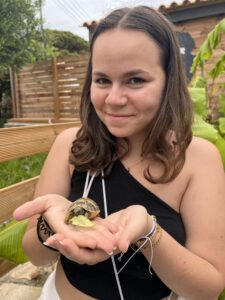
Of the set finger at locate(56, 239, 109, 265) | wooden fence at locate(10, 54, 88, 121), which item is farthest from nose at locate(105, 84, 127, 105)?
wooden fence at locate(10, 54, 88, 121)

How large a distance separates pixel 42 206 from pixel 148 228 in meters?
0.31

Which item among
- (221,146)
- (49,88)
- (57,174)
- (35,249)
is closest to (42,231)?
(35,249)

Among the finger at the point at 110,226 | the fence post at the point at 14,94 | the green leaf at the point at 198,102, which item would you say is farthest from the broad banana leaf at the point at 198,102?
the fence post at the point at 14,94

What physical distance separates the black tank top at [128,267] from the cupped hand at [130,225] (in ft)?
0.74

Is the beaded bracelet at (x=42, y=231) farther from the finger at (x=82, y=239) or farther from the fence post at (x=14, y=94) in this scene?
the fence post at (x=14, y=94)

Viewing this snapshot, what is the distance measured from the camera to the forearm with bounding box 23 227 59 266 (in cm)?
142

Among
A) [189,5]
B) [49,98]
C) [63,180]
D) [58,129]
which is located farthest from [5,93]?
[63,180]

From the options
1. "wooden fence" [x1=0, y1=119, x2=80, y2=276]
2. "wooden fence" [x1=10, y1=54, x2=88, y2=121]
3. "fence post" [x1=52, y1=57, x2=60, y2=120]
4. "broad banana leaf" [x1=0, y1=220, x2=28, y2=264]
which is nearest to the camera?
"broad banana leaf" [x1=0, y1=220, x2=28, y2=264]

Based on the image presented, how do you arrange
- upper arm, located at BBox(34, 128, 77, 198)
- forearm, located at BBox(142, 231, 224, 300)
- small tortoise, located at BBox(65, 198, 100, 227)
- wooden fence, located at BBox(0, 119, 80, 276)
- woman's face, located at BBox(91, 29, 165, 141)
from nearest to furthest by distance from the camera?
1. small tortoise, located at BBox(65, 198, 100, 227)
2. forearm, located at BBox(142, 231, 224, 300)
3. woman's face, located at BBox(91, 29, 165, 141)
4. upper arm, located at BBox(34, 128, 77, 198)
5. wooden fence, located at BBox(0, 119, 80, 276)

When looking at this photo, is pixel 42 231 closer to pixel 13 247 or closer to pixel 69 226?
pixel 69 226

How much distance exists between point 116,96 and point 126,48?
0.15 meters

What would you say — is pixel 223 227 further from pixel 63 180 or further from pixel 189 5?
pixel 189 5

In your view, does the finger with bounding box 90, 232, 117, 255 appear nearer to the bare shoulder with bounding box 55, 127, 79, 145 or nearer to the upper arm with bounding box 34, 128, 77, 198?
the upper arm with bounding box 34, 128, 77, 198

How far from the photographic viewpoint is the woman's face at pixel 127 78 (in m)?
1.26
